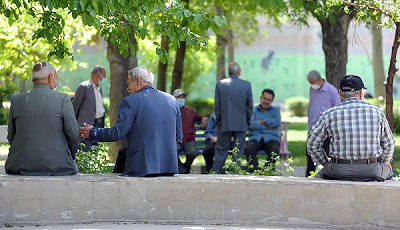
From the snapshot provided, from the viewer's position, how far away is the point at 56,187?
20.0ft

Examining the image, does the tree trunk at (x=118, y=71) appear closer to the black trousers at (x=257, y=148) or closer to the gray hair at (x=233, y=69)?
the gray hair at (x=233, y=69)

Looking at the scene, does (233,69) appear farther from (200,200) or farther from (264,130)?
(200,200)

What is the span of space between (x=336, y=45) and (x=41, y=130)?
25.2 feet

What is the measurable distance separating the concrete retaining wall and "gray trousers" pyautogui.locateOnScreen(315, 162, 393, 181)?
0.13 meters

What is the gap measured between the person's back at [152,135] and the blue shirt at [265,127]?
16.1ft

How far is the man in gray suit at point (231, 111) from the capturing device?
34.7ft

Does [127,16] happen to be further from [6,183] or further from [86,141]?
[86,141]

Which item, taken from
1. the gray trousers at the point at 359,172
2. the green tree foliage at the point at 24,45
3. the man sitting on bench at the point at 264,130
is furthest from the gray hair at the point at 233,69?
the green tree foliage at the point at 24,45

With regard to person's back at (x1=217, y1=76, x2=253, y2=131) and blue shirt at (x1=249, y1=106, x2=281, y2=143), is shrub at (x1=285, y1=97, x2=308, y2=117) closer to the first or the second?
blue shirt at (x1=249, y1=106, x2=281, y2=143)

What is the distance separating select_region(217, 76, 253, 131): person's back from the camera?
1055 cm

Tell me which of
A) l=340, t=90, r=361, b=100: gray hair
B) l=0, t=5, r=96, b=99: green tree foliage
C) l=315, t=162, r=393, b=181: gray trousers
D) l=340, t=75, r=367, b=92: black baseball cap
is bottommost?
l=315, t=162, r=393, b=181: gray trousers

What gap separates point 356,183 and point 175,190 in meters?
1.67

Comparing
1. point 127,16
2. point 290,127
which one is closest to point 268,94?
point 127,16

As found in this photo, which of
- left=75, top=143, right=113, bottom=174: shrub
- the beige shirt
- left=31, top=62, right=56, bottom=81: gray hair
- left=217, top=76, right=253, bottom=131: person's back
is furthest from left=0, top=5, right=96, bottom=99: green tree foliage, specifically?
left=31, top=62, right=56, bottom=81: gray hair
